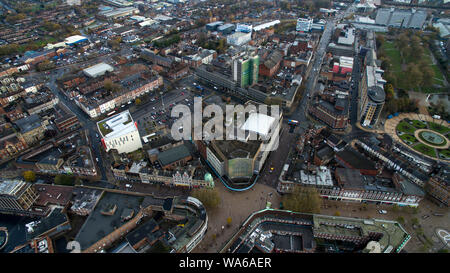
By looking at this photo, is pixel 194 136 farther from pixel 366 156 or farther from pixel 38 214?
pixel 366 156

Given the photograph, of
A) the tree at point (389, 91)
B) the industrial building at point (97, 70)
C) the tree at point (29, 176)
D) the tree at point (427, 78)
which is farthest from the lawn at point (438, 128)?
the industrial building at point (97, 70)

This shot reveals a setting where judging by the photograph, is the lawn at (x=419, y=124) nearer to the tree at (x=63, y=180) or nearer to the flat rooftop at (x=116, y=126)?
the flat rooftop at (x=116, y=126)

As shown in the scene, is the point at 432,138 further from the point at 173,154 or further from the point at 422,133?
the point at 173,154

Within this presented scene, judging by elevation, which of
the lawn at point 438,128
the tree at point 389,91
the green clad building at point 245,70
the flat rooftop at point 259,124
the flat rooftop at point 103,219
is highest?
the green clad building at point 245,70

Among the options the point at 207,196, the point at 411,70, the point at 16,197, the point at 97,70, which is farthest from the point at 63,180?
the point at 411,70

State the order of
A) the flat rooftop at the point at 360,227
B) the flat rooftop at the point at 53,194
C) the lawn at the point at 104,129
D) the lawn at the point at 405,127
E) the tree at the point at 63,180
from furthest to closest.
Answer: the lawn at the point at 405,127 < the lawn at the point at 104,129 < the tree at the point at 63,180 < the flat rooftop at the point at 53,194 < the flat rooftop at the point at 360,227

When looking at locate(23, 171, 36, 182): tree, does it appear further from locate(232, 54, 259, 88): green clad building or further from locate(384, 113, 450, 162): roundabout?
locate(384, 113, 450, 162): roundabout

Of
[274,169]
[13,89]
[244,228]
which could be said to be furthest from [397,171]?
[13,89]
